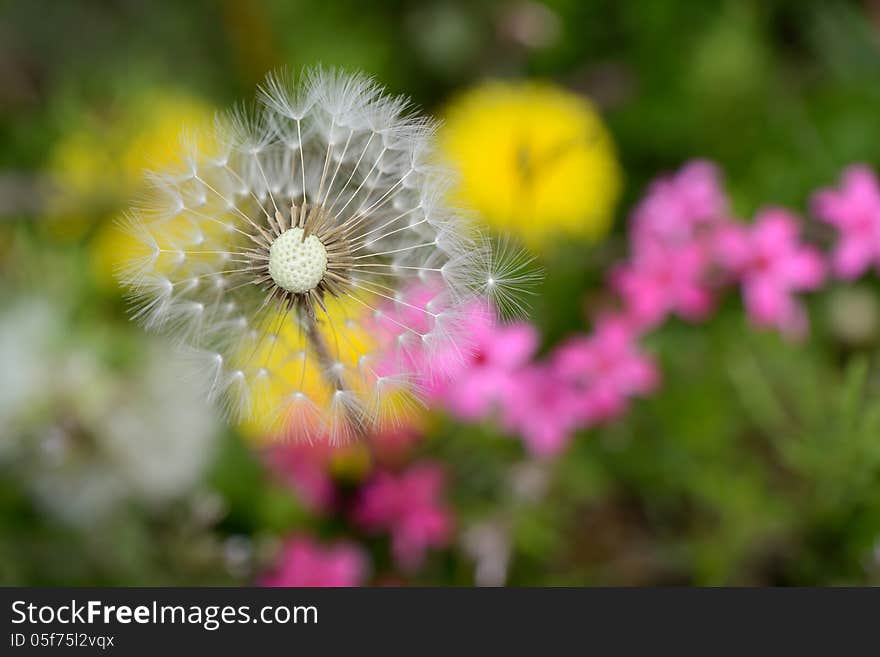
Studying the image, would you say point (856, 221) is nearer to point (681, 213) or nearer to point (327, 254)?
point (681, 213)

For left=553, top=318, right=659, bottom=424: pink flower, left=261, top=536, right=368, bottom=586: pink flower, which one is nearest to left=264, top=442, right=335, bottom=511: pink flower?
left=261, top=536, right=368, bottom=586: pink flower

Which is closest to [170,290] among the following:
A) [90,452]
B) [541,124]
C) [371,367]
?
[371,367]

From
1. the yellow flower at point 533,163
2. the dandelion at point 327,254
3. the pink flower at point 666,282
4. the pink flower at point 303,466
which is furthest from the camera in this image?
the yellow flower at point 533,163

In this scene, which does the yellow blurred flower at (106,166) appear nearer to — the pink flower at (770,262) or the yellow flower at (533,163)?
the yellow flower at (533,163)

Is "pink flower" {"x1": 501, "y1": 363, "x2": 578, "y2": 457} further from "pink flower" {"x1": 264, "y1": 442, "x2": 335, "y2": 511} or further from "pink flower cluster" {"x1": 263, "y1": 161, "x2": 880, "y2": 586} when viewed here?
"pink flower" {"x1": 264, "y1": 442, "x2": 335, "y2": 511}

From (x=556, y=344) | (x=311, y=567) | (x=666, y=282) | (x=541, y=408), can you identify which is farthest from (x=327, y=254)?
(x=556, y=344)

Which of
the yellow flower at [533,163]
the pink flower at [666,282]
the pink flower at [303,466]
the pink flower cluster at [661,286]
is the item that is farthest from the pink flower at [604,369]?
the pink flower at [303,466]

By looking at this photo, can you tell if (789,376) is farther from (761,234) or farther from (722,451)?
(761,234)
